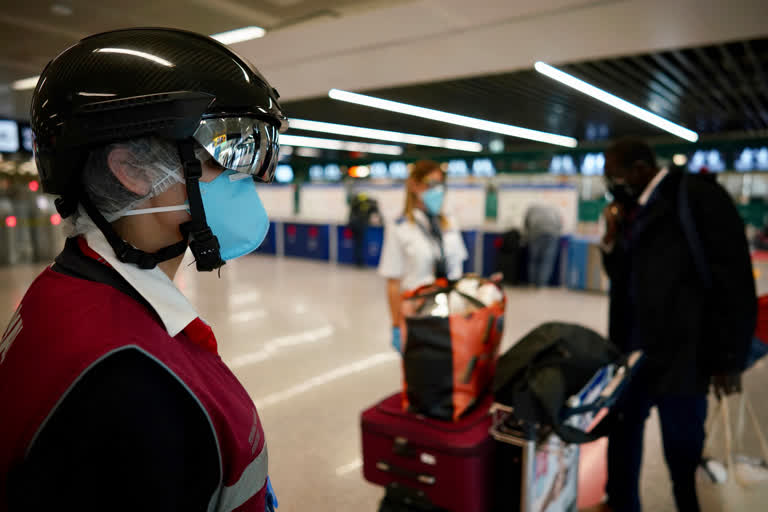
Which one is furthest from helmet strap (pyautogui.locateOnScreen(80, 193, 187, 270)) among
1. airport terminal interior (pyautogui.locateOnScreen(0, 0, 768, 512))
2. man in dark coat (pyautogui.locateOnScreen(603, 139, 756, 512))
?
man in dark coat (pyautogui.locateOnScreen(603, 139, 756, 512))

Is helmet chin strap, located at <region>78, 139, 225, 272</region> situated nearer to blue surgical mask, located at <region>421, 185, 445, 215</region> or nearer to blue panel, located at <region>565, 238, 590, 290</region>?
blue surgical mask, located at <region>421, 185, 445, 215</region>

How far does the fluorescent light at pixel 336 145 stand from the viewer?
17.4 m

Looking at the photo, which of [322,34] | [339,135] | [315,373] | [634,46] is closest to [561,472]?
[315,373]

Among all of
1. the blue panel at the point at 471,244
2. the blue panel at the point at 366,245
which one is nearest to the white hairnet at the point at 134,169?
the blue panel at the point at 471,244

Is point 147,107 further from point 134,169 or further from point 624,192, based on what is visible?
point 624,192

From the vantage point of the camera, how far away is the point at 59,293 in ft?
2.40

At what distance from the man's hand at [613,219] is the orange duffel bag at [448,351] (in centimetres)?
73

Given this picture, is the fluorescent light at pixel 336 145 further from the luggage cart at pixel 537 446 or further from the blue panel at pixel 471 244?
the luggage cart at pixel 537 446

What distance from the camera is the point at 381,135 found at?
640 inches

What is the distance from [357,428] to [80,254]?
269cm

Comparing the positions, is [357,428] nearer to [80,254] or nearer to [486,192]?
[80,254]

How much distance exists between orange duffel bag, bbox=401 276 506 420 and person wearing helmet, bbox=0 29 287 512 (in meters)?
1.05

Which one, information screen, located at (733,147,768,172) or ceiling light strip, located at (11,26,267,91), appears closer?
ceiling light strip, located at (11,26,267,91)

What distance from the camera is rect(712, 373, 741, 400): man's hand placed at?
1919 millimetres
